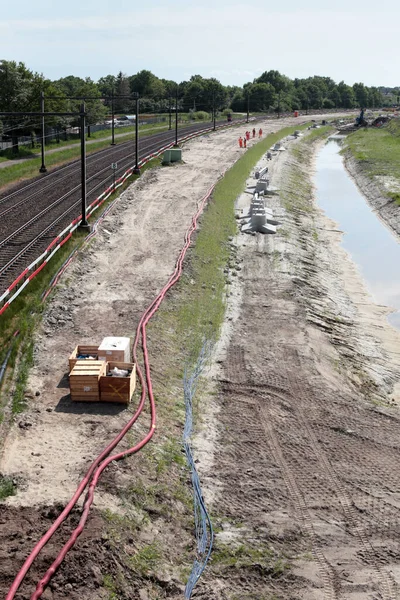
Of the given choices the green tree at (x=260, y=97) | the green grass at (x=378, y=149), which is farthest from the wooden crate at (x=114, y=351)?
the green tree at (x=260, y=97)

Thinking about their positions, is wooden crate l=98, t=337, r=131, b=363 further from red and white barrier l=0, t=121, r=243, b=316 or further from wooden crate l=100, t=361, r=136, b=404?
red and white barrier l=0, t=121, r=243, b=316

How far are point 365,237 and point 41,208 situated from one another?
2218 centimetres

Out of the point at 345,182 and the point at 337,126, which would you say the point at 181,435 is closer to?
the point at 345,182

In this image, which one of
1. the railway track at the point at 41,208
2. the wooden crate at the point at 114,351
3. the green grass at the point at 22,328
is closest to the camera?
the green grass at the point at 22,328

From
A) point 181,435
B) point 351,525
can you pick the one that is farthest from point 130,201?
point 351,525

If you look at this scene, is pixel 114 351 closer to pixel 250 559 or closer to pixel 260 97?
pixel 250 559

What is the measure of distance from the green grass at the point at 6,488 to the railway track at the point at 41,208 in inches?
467

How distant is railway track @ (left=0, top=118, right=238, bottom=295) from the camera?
28.7 m

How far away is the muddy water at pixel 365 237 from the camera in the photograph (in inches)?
1334

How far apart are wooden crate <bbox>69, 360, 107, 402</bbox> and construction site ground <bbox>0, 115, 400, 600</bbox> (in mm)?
479

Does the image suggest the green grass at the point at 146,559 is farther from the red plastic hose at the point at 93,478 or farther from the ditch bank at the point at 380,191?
the ditch bank at the point at 380,191

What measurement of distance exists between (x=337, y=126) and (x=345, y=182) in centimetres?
8711

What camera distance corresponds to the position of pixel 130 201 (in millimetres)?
42312

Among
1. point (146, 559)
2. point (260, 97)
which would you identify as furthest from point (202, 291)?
point (260, 97)
